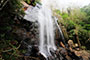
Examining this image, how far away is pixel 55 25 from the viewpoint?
779 centimetres

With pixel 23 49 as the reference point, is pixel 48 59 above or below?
below

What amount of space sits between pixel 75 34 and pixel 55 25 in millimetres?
2162

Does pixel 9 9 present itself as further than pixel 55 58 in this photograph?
No

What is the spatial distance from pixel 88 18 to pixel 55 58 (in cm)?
671

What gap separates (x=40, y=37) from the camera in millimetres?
6137

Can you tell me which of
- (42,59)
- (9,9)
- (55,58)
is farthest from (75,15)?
(9,9)

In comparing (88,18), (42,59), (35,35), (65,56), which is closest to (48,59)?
(42,59)

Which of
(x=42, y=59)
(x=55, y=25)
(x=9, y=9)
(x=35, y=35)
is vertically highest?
(x=9, y=9)

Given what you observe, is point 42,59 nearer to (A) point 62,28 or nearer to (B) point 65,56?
(B) point 65,56

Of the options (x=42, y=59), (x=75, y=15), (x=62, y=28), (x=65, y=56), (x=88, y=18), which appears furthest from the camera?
(x=75, y=15)

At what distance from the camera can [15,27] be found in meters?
4.49

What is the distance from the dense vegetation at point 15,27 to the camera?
2754mm

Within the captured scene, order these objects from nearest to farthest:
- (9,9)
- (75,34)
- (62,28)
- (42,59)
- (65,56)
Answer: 1. (9,9)
2. (42,59)
3. (65,56)
4. (75,34)
5. (62,28)

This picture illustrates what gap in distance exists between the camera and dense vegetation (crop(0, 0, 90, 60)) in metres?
2.75
